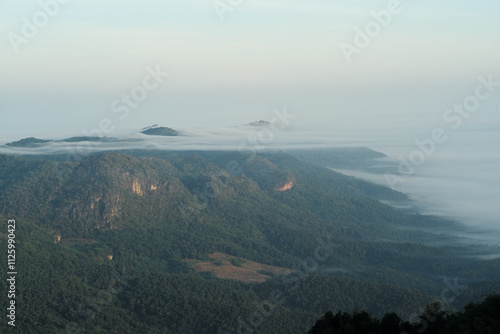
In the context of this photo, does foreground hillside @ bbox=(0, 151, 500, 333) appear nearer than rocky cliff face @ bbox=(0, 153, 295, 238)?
Yes

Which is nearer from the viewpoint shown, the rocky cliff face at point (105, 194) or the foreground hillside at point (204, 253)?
the foreground hillside at point (204, 253)

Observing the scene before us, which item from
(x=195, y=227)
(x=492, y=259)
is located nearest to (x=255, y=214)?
(x=195, y=227)

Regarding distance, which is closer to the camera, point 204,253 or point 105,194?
point 204,253

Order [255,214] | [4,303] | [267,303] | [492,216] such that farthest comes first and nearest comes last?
1. [492,216]
2. [255,214]
3. [267,303]
4. [4,303]

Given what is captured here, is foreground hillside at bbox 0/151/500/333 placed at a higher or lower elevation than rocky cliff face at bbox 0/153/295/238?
lower

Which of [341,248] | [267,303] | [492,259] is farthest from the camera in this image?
[341,248]

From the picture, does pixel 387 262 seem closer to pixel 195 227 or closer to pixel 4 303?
pixel 195 227

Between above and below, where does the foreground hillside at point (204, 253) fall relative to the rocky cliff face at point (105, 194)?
below

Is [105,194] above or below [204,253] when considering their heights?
above
